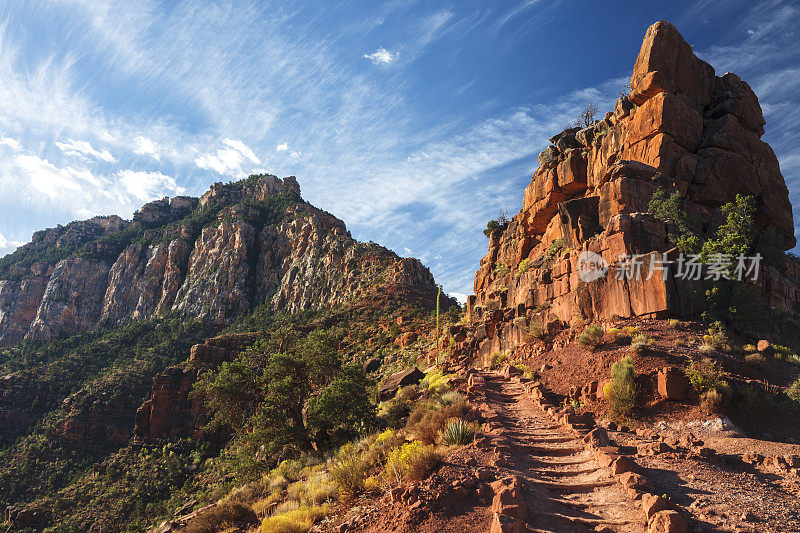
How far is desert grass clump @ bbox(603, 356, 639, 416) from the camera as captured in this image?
1416 centimetres

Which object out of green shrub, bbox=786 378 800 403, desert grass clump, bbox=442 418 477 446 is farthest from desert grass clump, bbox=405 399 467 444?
green shrub, bbox=786 378 800 403

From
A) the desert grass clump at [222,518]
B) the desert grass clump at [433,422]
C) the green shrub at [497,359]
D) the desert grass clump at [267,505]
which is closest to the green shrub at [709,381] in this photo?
the desert grass clump at [433,422]

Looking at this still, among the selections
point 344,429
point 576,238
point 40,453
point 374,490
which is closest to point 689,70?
point 576,238

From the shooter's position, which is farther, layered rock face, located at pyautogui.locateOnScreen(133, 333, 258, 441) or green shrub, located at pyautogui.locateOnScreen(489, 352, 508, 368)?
layered rock face, located at pyautogui.locateOnScreen(133, 333, 258, 441)

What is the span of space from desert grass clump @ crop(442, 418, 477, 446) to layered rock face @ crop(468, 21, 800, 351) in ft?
43.7

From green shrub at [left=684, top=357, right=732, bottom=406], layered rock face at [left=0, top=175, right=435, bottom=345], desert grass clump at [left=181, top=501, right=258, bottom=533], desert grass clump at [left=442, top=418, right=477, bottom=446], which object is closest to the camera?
desert grass clump at [left=442, top=418, right=477, bottom=446]

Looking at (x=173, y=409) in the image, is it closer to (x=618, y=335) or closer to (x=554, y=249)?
(x=554, y=249)

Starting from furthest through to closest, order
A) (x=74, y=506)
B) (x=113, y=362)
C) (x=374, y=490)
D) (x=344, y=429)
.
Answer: (x=113, y=362), (x=74, y=506), (x=344, y=429), (x=374, y=490)

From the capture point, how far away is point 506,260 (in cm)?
4381

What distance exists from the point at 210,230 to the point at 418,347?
91.7 meters

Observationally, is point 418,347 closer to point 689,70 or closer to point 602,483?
point 689,70

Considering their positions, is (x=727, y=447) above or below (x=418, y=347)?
below

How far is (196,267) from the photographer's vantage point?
109750 mm

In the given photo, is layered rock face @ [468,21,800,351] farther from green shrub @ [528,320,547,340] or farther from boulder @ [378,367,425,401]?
boulder @ [378,367,425,401]
